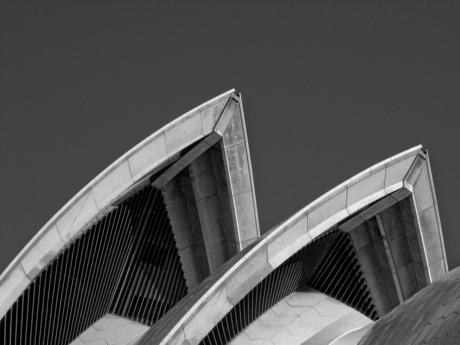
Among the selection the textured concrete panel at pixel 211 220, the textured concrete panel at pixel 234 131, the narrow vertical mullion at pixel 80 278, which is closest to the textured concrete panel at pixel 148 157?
the textured concrete panel at pixel 234 131

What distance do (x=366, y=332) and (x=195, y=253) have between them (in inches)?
385

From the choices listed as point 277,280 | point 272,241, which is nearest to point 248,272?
point 272,241

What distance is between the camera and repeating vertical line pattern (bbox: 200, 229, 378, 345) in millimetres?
15086

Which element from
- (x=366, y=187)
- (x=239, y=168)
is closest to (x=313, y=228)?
(x=366, y=187)

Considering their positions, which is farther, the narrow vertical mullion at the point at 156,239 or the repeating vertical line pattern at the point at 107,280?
the narrow vertical mullion at the point at 156,239

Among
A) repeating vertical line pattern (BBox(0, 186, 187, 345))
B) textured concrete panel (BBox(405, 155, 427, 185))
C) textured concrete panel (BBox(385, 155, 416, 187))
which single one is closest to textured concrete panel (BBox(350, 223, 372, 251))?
textured concrete panel (BBox(385, 155, 416, 187))

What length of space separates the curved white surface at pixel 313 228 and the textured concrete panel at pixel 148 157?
4.30 metres

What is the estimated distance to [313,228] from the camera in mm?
14945

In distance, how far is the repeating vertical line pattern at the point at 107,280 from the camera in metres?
16.0

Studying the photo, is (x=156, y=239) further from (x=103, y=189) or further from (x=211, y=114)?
(x=211, y=114)

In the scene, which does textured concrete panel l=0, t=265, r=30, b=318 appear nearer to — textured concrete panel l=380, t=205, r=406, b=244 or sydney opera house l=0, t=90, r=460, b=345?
sydney opera house l=0, t=90, r=460, b=345

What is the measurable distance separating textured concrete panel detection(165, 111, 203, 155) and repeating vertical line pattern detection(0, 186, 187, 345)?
186 cm

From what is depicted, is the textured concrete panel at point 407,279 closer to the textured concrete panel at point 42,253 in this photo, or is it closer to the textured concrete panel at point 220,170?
the textured concrete panel at point 220,170

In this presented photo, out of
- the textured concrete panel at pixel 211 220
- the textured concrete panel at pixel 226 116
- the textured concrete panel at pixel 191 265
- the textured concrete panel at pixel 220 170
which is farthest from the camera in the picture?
the textured concrete panel at pixel 191 265
